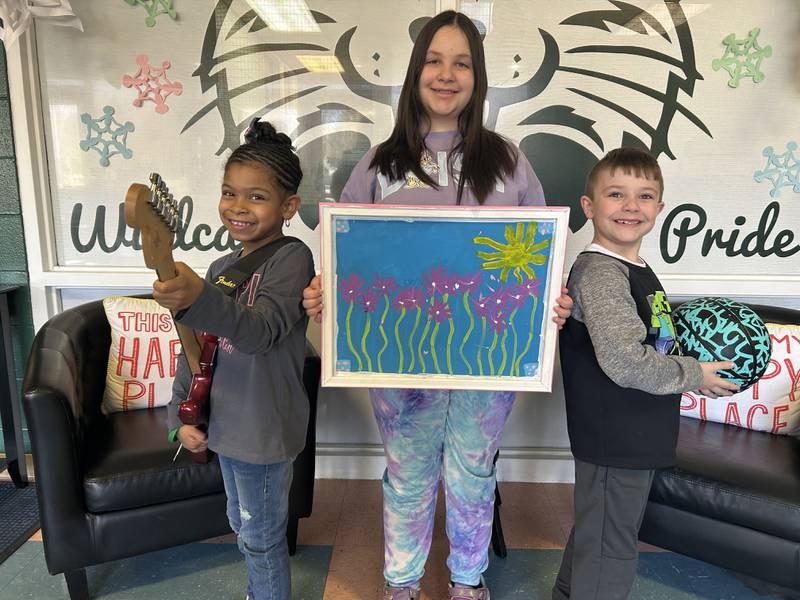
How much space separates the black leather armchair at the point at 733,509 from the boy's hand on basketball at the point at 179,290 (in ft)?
4.49

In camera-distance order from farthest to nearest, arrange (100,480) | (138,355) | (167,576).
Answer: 1. (138,355)
2. (167,576)
3. (100,480)

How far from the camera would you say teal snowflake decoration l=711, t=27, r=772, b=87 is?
1997 mm

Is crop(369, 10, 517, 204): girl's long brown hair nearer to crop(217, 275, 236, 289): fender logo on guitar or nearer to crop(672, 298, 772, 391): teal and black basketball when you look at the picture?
crop(217, 275, 236, 289): fender logo on guitar

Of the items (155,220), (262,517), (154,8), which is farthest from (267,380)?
(154,8)

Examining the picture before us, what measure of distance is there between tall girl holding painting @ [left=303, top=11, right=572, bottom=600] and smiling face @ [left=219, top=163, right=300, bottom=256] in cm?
17

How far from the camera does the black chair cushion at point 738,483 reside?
140 cm

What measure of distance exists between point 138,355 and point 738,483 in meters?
1.93

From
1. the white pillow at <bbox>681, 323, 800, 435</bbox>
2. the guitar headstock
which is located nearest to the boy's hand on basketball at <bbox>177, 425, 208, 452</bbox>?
the guitar headstock

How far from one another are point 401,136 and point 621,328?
692 mm

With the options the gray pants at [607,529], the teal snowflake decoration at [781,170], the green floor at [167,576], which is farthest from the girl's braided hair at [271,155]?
the teal snowflake decoration at [781,170]

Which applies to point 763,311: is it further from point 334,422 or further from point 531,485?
point 334,422

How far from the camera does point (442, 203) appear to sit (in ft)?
4.16

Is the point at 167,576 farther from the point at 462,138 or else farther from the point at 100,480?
the point at 462,138

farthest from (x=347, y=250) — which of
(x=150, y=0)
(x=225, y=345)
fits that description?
(x=150, y=0)
